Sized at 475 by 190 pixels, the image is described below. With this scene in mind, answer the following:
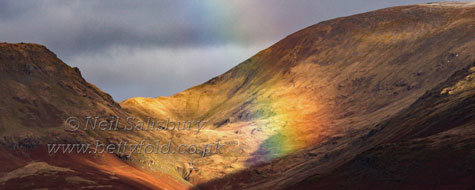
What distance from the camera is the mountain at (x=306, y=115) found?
2813 inches

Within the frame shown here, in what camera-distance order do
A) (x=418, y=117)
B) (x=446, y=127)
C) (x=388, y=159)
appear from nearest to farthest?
(x=388, y=159) < (x=446, y=127) < (x=418, y=117)

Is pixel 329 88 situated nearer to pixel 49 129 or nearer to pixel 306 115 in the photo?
pixel 306 115

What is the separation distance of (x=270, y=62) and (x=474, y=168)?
142 meters

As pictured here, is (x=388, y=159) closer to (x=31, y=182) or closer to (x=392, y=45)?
(x=31, y=182)

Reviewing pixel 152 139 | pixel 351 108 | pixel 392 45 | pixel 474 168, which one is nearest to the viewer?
pixel 474 168

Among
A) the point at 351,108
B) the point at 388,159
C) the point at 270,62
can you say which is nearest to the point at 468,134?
the point at 388,159

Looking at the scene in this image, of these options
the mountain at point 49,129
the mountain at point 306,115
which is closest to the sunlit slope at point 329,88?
the mountain at point 306,115

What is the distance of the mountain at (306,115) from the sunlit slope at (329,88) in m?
0.42

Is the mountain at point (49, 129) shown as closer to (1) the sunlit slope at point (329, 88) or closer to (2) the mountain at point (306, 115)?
(2) the mountain at point (306, 115)

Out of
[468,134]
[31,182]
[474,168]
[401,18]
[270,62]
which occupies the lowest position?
[31,182]

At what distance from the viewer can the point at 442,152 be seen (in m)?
62.6

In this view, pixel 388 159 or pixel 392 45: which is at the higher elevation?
pixel 392 45

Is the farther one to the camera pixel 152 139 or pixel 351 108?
pixel 351 108

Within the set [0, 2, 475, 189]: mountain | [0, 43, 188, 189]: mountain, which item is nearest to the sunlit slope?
[0, 2, 475, 189]: mountain
